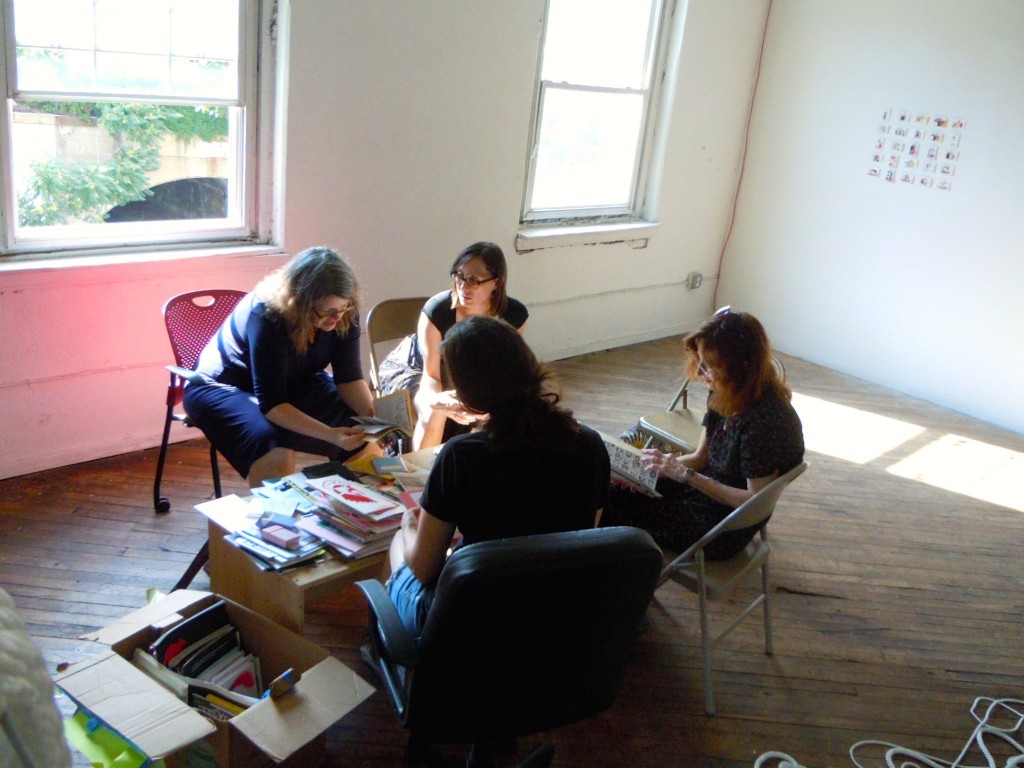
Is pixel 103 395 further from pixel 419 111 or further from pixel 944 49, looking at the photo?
pixel 944 49

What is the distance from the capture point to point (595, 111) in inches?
222

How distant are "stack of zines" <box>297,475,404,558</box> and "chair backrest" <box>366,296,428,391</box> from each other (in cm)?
114

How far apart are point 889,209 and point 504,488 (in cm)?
490

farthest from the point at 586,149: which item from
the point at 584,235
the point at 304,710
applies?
the point at 304,710

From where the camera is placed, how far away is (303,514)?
2635mm

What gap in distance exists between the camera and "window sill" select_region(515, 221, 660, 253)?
534 centimetres

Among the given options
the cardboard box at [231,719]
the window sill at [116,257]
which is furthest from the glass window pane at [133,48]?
the cardboard box at [231,719]

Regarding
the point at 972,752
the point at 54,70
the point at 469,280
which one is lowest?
the point at 972,752

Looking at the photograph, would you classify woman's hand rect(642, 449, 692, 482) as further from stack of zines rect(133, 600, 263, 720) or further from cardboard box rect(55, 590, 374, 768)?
stack of zines rect(133, 600, 263, 720)

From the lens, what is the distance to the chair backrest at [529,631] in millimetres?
1707

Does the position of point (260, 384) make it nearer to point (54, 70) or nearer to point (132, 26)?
point (54, 70)

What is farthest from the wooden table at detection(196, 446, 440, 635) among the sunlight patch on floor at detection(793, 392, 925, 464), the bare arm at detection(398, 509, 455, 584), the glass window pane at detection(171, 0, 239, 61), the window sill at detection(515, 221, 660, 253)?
the sunlight patch on floor at detection(793, 392, 925, 464)

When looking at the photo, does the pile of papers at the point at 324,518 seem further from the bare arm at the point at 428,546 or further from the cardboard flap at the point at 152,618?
the bare arm at the point at 428,546

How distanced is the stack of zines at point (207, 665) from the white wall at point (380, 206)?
166 cm
